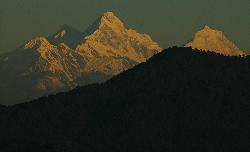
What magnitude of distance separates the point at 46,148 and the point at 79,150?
9795mm

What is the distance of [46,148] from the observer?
196625 millimetres

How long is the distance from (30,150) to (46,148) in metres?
5.96

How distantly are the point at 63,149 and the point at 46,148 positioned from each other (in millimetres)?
5526

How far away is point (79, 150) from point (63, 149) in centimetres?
694

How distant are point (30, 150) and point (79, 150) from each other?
14184mm

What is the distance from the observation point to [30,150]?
199750mm
